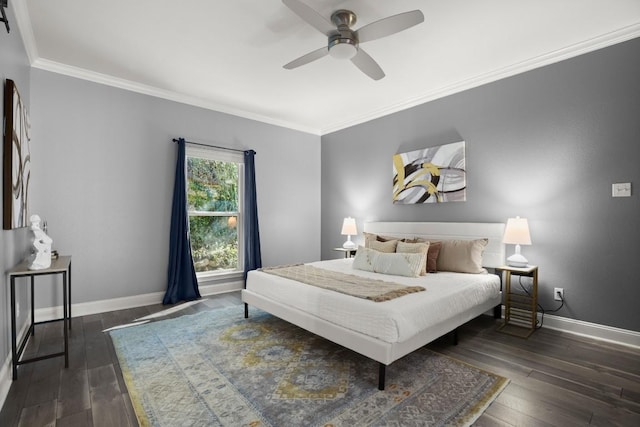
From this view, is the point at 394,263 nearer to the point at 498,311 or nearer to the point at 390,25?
the point at 498,311

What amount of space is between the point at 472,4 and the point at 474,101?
1558 millimetres

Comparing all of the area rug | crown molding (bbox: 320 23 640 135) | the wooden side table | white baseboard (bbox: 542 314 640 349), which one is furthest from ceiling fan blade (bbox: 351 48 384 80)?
white baseboard (bbox: 542 314 640 349)

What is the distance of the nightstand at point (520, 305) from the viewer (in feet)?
10.4

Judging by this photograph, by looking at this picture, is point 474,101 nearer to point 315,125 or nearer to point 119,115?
point 315,125

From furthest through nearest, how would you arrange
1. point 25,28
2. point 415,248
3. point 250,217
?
1. point 250,217
2. point 415,248
3. point 25,28

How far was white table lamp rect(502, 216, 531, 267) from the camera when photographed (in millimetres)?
3185

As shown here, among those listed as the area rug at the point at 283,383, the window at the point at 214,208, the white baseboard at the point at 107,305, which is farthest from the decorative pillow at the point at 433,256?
the white baseboard at the point at 107,305

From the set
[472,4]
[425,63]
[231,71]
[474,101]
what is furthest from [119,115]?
[474,101]

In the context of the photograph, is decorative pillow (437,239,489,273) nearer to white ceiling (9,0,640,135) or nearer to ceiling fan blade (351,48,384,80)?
white ceiling (9,0,640,135)

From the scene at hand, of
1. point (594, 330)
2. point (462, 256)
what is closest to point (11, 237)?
point (462, 256)

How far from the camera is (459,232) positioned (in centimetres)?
391

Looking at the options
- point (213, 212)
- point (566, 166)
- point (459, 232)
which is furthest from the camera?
point (213, 212)

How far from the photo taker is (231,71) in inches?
143

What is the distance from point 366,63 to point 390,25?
551 millimetres
